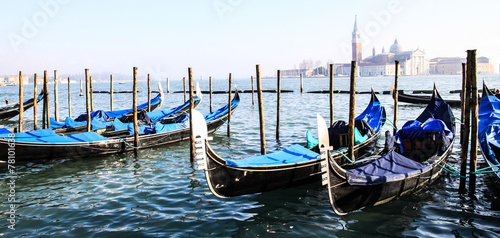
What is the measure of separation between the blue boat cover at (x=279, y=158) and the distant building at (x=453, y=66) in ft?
525

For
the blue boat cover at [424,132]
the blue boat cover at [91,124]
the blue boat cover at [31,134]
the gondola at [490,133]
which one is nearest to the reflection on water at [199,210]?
the gondola at [490,133]

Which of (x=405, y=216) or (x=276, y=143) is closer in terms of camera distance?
(x=405, y=216)

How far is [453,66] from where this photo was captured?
496ft

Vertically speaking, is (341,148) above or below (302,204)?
above

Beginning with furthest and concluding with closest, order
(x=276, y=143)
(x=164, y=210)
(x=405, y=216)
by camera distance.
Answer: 1. (x=276, y=143)
2. (x=164, y=210)
3. (x=405, y=216)

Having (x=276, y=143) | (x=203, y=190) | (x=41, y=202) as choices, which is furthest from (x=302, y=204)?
(x=276, y=143)

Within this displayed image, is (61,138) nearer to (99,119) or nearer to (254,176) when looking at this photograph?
(99,119)

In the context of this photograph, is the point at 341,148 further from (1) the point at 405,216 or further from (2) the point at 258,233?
(2) the point at 258,233

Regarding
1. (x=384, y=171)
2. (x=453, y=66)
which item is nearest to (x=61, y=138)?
(x=384, y=171)

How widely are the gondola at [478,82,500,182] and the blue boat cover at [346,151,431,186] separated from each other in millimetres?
1239

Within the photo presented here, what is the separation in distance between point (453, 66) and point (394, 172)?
6447 inches

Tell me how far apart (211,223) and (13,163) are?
19.1 ft

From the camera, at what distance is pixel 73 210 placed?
6172 mm

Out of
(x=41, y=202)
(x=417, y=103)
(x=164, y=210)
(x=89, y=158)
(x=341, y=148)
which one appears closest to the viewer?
(x=164, y=210)
